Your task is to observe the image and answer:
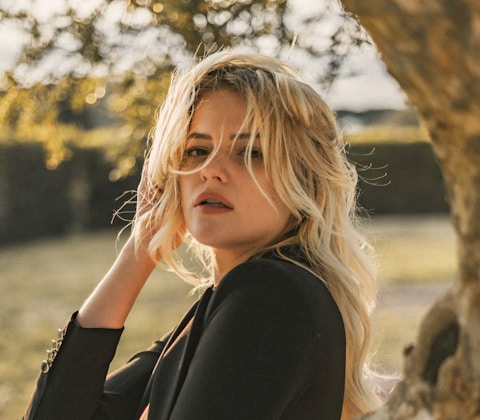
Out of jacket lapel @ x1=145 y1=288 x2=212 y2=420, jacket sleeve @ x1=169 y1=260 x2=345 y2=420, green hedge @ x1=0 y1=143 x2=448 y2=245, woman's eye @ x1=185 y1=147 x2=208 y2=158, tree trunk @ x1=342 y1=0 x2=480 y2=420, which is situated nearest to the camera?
tree trunk @ x1=342 y1=0 x2=480 y2=420

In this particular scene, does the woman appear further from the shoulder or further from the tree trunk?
the tree trunk

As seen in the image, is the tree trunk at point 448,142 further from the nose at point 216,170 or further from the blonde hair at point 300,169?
the nose at point 216,170

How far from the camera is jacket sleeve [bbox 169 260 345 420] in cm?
144

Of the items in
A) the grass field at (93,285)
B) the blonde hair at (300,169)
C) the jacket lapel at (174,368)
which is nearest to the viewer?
the jacket lapel at (174,368)

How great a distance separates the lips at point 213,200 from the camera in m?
1.90

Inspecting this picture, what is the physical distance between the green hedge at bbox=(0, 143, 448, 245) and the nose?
13.5 meters

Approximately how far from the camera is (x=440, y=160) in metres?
0.81

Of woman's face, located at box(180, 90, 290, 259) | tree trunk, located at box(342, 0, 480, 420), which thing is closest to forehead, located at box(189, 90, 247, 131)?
woman's face, located at box(180, 90, 290, 259)

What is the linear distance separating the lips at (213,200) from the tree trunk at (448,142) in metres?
1.04

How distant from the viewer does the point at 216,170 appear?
6.30 ft

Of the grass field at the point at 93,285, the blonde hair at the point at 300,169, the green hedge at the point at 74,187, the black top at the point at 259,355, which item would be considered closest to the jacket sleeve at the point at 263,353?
the black top at the point at 259,355

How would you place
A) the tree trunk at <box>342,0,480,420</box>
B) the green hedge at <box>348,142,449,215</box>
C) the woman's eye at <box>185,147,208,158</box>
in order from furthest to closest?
the green hedge at <box>348,142,449,215</box> < the woman's eye at <box>185,147,208,158</box> < the tree trunk at <box>342,0,480,420</box>

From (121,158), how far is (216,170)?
2.24m

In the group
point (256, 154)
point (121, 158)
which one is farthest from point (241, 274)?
point (121, 158)
